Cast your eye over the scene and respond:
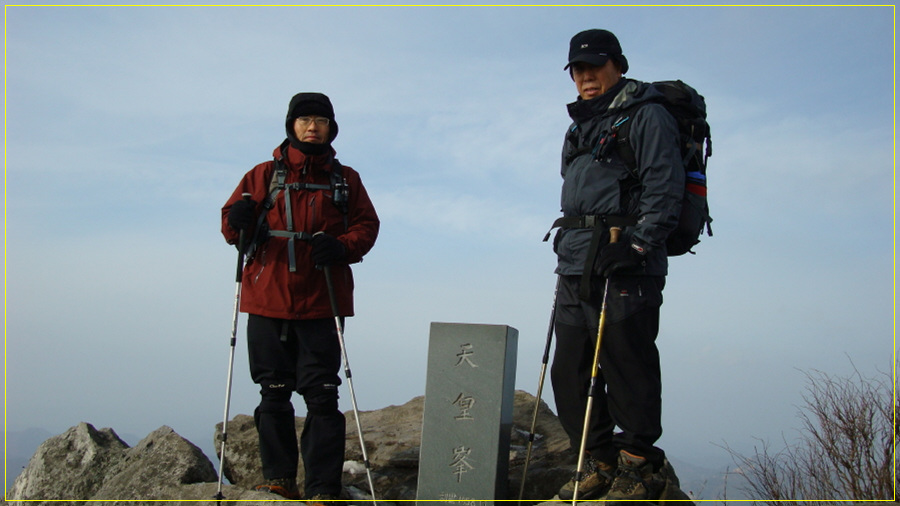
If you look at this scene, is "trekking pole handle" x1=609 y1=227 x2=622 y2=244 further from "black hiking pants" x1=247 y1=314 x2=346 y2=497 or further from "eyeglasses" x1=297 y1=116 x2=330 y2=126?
"eyeglasses" x1=297 y1=116 x2=330 y2=126

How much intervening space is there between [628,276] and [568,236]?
0.49 metres

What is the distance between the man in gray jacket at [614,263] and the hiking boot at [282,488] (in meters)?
1.85

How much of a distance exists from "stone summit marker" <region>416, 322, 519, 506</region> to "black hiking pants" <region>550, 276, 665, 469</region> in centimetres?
51

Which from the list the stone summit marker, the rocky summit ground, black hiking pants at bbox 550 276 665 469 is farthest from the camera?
the rocky summit ground

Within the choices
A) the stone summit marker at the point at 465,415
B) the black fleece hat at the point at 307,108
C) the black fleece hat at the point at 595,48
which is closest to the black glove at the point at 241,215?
the black fleece hat at the point at 307,108

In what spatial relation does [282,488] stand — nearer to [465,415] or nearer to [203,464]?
[465,415]

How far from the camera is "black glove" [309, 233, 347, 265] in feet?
17.3

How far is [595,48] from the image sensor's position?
4.95m

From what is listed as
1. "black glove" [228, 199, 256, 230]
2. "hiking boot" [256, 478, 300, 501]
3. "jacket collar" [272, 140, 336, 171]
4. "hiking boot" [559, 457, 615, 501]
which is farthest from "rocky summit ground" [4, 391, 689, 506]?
"jacket collar" [272, 140, 336, 171]

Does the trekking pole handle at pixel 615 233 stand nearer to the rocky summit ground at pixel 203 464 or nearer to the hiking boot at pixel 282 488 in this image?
the rocky summit ground at pixel 203 464

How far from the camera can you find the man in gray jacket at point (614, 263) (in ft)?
14.9

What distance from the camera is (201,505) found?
17.2 feet

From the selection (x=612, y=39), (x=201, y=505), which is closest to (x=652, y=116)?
(x=612, y=39)

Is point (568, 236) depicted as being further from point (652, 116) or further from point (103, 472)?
point (103, 472)
